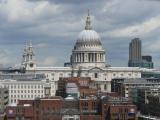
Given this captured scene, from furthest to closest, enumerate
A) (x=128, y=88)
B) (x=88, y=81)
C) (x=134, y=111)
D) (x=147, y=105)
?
(x=88, y=81) → (x=128, y=88) → (x=147, y=105) → (x=134, y=111)

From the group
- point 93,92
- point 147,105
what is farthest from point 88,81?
point 147,105

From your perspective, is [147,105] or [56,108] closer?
[56,108]

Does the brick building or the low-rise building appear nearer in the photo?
the brick building

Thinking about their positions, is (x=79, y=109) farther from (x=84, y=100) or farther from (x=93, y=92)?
(x=93, y=92)

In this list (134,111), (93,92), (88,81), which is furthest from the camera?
(88,81)

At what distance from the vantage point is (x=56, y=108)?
125 metres

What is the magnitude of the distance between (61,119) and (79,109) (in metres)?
4.54

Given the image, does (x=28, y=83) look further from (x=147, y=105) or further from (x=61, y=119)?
(x=61, y=119)

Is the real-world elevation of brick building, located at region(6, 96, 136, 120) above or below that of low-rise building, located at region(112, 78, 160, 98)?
below

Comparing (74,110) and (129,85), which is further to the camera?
(129,85)

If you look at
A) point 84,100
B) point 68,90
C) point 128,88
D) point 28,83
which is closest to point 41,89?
point 28,83

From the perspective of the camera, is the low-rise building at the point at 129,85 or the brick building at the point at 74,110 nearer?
the brick building at the point at 74,110

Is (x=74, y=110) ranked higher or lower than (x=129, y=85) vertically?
lower

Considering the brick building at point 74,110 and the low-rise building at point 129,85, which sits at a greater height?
the low-rise building at point 129,85
